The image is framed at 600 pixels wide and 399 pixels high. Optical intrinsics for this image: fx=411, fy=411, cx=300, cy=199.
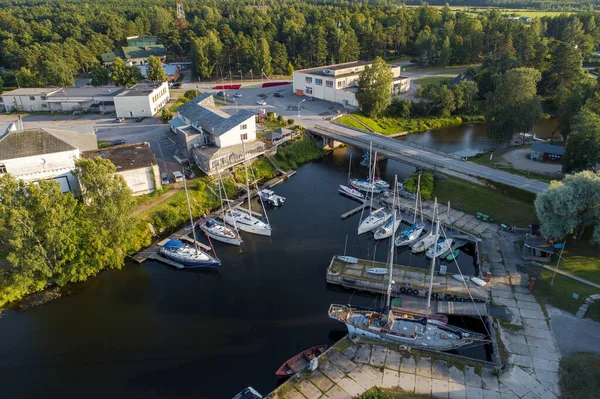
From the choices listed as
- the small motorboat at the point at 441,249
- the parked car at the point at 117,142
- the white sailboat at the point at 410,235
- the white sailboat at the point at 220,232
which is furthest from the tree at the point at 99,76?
the small motorboat at the point at 441,249

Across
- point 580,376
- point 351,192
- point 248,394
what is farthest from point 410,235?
point 248,394

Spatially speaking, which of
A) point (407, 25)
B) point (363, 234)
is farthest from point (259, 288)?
point (407, 25)

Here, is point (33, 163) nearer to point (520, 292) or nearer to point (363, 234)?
point (363, 234)

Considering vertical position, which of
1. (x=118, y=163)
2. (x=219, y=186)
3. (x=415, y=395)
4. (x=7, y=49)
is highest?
(x=7, y=49)

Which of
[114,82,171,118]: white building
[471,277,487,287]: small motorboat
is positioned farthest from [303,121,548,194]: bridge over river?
[114,82,171,118]: white building

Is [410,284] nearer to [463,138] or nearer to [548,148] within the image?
[548,148]

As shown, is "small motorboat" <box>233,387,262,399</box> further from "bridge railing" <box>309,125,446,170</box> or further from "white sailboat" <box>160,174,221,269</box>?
"bridge railing" <box>309,125,446,170</box>
